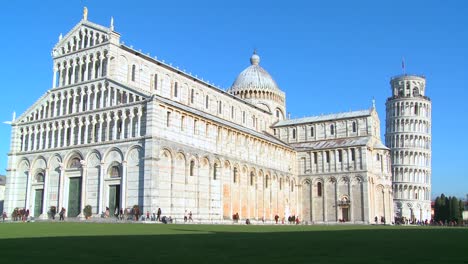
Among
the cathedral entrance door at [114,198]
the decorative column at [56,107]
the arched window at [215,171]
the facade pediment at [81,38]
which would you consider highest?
the facade pediment at [81,38]

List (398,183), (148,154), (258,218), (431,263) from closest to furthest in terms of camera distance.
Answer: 1. (431,263)
2. (148,154)
3. (258,218)
4. (398,183)

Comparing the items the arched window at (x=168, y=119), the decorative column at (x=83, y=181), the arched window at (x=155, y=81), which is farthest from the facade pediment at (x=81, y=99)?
the decorative column at (x=83, y=181)

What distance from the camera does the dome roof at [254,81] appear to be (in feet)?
235

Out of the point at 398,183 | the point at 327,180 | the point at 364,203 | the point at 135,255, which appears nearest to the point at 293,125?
the point at 327,180

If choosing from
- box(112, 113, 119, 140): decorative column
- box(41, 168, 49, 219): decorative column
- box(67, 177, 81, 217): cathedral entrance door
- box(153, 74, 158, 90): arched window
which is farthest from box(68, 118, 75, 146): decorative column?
box(153, 74, 158, 90): arched window

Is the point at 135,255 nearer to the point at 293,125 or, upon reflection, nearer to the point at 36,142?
the point at 36,142

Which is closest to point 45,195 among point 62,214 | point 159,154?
point 62,214

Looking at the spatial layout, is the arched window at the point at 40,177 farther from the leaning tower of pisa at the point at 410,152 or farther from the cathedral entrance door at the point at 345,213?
the leaning tower of pisa at the point at 410,152

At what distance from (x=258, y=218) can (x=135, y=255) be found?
45.5 meters

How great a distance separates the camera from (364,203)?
58812 millimetres

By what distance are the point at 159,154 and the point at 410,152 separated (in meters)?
63.5

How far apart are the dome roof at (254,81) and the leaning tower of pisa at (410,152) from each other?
30.0m

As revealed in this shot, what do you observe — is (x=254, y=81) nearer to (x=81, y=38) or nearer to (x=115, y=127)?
(x=81, y=38)

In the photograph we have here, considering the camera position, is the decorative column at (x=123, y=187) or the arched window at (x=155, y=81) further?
the arched window at (x=155, y=81)
